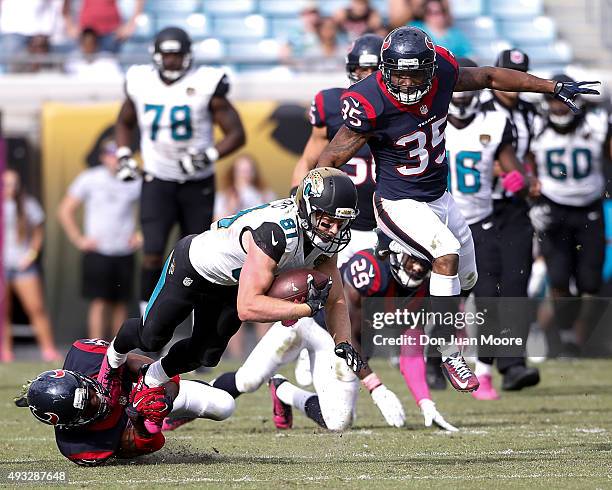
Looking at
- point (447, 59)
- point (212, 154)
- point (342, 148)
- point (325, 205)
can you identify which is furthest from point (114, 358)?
point (212, 154)

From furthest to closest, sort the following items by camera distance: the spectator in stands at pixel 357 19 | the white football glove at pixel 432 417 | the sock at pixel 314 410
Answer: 1. the spectator in stands at pixel 357 19
2. the white football glove at pixel 432 417
3. the sock at pixel 314 410

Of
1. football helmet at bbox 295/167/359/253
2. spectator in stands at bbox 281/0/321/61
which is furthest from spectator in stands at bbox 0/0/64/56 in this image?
football helmet at bbox 295/167/359/253

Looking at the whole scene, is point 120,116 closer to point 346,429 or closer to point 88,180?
point 88,180

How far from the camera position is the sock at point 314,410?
20.1 feet

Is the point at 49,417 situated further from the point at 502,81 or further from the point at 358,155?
the point at 358,155

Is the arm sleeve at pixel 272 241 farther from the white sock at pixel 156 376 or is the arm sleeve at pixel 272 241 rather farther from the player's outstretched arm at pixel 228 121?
the player's outstretched arm at pixel 228 121

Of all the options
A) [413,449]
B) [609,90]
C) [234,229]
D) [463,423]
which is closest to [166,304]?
[234,229]

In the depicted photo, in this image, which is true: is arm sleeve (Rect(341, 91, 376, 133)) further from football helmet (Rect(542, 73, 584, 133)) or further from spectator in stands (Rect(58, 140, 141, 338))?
spectator in stands (Rect(58, 140, 141, 338))

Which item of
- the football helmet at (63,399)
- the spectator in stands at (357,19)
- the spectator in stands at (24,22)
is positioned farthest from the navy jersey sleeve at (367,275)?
the spectator in stands at (24,22)

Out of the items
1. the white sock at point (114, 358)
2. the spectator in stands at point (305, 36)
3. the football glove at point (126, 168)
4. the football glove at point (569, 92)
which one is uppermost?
the spectator in stands at point (305, 36)

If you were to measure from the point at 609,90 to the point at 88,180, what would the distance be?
415cm

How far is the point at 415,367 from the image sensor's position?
21.1 feet

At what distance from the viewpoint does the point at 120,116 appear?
8383 millimetres

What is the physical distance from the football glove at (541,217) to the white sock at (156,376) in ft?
14.2
